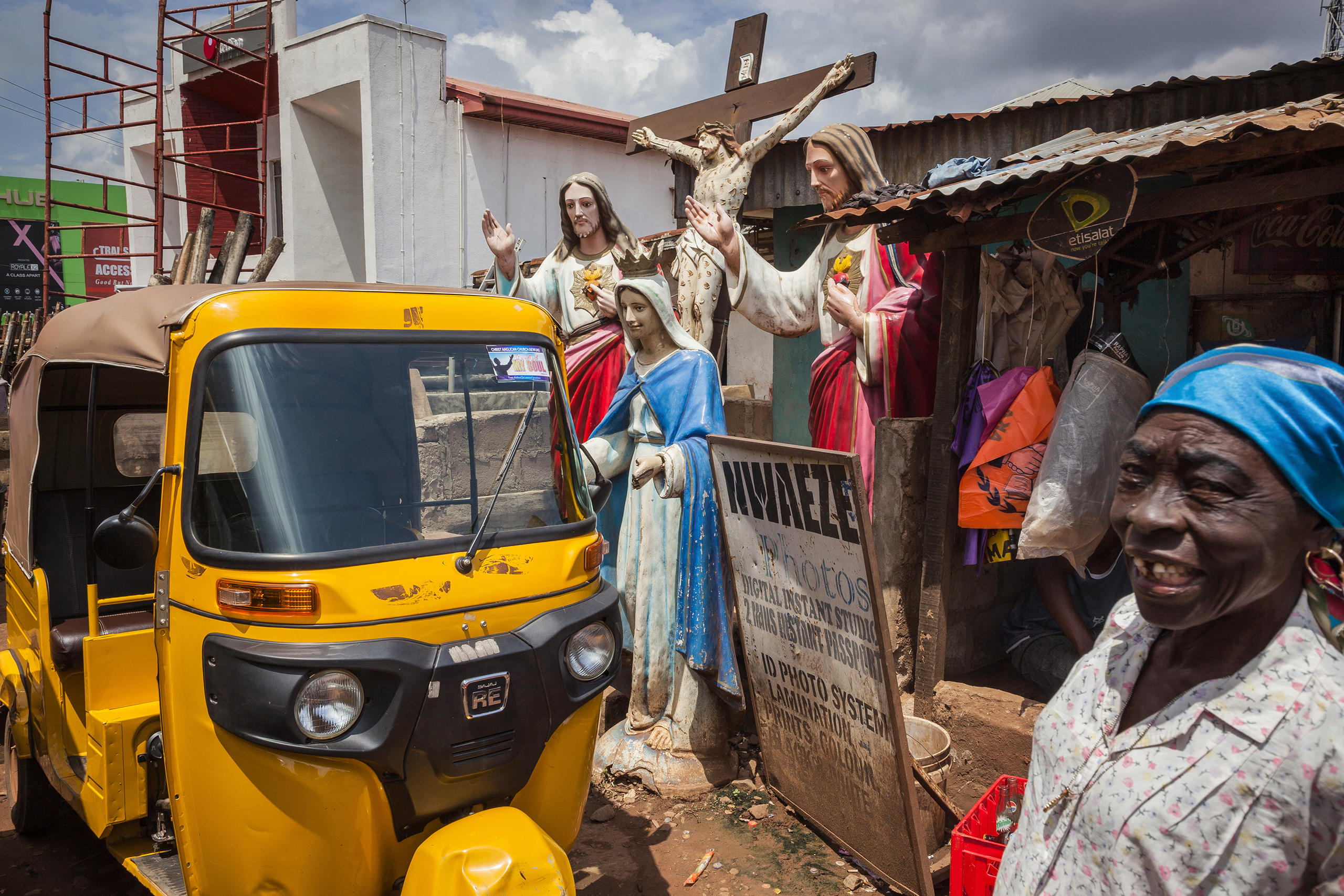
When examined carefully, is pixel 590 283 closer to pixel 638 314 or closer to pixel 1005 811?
pixel 638 314

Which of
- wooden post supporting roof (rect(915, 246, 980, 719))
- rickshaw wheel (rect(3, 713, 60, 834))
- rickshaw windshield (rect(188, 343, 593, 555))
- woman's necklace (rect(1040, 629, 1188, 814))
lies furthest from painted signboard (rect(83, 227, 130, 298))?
woman's necklace (rect(1040, 629, 1188, 814))

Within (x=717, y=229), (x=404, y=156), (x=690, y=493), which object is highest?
(x=404, y=156)

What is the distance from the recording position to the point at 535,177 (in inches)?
456

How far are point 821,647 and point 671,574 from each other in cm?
106

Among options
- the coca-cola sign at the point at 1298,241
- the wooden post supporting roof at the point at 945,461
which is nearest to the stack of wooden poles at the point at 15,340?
the wooden post supporting roof at the point at 945,461

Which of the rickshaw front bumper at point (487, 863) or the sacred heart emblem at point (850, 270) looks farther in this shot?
the sacred heart emblem at point (850, 270)

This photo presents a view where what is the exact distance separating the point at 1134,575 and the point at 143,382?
14.2ft

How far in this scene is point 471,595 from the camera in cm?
253

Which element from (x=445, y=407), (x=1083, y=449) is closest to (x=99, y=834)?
(x=445, y=407)

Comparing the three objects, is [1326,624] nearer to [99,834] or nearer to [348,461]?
[348,461]

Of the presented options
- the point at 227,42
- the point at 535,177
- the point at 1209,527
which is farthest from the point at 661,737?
the point at 227,42

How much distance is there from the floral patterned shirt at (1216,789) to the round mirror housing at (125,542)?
2290 mm

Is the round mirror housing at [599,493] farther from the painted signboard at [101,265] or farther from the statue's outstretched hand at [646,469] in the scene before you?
the painted signboard at [101,265]

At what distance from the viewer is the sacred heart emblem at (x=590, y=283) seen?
554 centimetres
